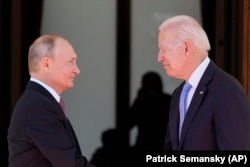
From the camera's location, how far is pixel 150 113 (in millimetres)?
4648

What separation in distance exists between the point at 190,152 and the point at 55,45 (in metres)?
0.93

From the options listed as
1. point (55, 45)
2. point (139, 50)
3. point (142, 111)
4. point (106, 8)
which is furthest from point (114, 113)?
point (55, 45)

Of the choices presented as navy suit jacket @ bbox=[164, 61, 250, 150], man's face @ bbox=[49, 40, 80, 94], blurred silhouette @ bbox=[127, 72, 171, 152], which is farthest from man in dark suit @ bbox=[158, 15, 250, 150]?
blurred silhouette @ bbox=[127, 72, 171, 152]

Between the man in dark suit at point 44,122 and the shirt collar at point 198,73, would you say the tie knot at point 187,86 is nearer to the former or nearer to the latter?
the shirt collar at point 198,73

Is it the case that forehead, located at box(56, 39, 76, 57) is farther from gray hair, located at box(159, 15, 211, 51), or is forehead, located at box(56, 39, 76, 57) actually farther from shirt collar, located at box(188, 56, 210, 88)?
shirt collar, located at box(188, 56, 210, 88)

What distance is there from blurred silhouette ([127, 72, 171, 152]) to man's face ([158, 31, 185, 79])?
5.51ft

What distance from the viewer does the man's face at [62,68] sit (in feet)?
9.91

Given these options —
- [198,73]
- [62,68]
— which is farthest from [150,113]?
[198,73]

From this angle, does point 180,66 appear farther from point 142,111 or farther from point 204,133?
point 142,111

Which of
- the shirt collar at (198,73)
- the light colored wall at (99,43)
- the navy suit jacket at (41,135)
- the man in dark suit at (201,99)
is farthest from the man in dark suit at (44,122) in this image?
A: the light colored wall at (99,43)

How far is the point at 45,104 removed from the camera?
286 cm

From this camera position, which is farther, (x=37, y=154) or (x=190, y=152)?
(x=37, y=154)

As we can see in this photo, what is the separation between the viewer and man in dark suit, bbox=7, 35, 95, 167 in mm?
2805

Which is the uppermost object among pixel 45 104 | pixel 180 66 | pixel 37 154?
pixel 180 66
